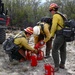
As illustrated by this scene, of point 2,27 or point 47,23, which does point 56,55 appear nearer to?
point 47,23

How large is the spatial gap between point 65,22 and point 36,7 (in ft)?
104

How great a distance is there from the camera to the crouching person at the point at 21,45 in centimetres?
759

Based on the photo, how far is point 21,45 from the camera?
25.3ft

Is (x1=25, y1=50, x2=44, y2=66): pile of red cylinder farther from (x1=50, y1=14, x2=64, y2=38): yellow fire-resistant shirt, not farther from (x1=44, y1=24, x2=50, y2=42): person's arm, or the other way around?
(x1=50, y1=14, x2=64, y2=38): yellow fire-resistant shirt

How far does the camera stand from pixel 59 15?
265 inches

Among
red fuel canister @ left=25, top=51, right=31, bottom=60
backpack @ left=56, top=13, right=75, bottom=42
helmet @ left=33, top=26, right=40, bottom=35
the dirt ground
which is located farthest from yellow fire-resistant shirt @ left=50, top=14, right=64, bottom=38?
red fuel canister @ left=25, top=51, right=31, bottom=60

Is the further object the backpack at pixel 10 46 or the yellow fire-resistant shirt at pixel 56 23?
the backpack at pixel 10 46

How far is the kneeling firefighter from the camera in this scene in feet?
24.9

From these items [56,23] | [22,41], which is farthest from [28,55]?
[56,23]

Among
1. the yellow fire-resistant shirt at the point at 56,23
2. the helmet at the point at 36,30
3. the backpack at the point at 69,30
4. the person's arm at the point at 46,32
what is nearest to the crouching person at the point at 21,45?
the helmet at the point at 36,30

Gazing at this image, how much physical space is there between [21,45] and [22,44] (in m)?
0.06

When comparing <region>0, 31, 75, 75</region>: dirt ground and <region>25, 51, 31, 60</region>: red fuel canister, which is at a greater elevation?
<region>25, 51, 31, 60</region>: red fuel canister

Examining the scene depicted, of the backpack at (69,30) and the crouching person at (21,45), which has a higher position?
the backpack at (69,30)

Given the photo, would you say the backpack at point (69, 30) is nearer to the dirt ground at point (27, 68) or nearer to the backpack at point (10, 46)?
the dirt ground at point (27, 68)
